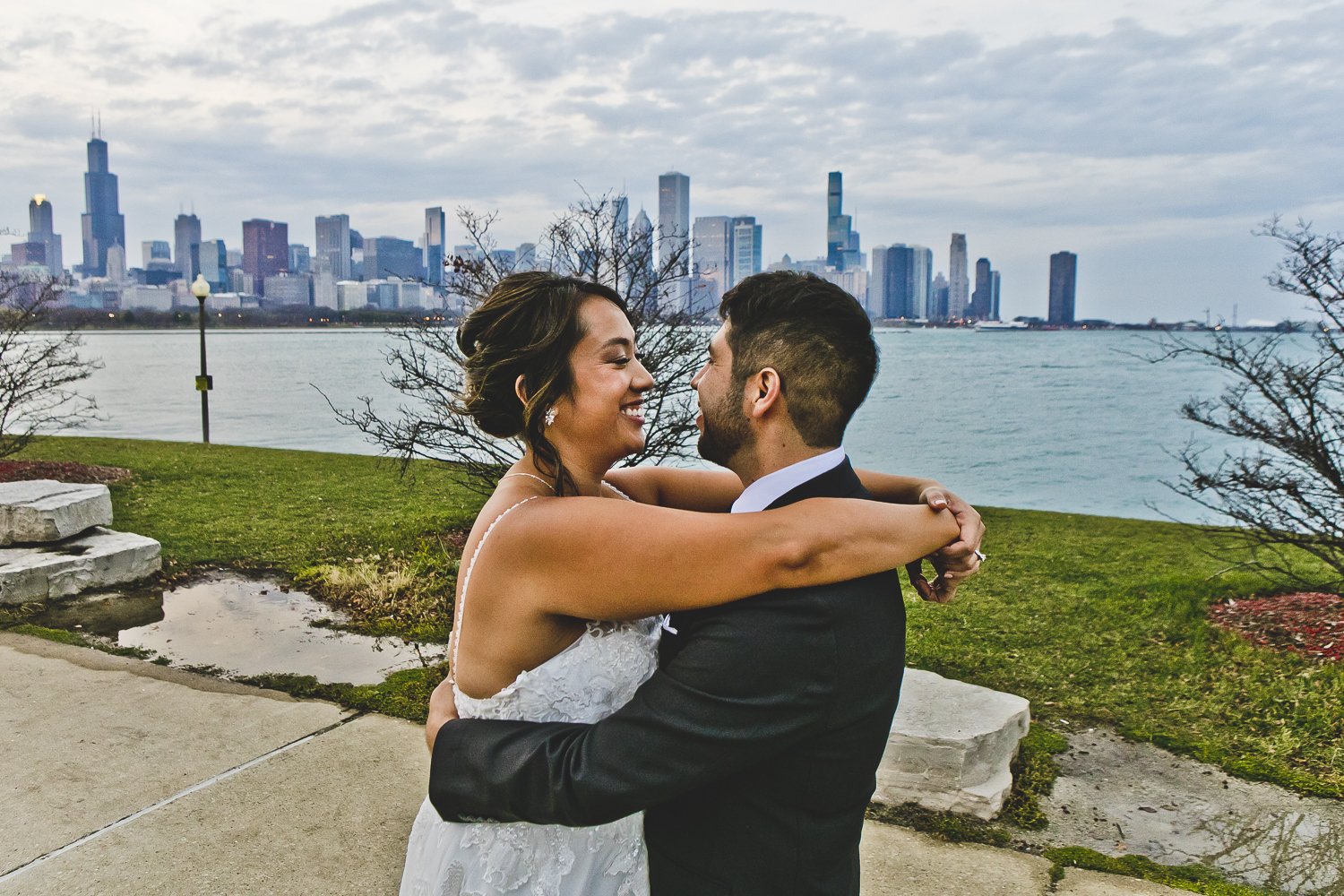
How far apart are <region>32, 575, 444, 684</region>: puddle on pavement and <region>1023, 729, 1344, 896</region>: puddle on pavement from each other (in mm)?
3826

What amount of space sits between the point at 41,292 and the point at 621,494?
1370 centimetres

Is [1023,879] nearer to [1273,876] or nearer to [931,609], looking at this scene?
[1273,876]

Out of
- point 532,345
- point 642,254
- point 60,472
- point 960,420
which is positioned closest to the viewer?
point 532,345

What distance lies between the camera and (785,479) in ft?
6.15

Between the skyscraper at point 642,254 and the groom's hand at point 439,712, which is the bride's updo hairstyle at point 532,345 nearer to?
the groom's hand at point 439,712

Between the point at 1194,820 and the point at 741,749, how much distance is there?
3680mm

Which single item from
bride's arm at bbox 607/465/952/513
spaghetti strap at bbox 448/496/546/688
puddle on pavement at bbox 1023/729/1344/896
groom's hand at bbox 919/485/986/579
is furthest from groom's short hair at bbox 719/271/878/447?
puddle on pavement at bbox 1023/729/1344/896

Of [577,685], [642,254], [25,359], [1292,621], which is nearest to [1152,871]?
[577,685]

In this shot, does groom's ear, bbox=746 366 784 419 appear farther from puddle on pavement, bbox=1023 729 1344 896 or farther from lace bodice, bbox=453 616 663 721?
puddle on pavement, bbox=1023 729 1344 896

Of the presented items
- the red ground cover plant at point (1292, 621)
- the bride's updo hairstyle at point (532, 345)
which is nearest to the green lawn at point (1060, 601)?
the red ground cover plant at point (1292, 621)

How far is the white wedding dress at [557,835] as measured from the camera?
2.01 m

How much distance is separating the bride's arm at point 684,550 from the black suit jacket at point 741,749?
0.05 m

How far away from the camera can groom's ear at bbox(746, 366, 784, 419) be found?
190cm

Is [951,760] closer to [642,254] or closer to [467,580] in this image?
[467,580]
